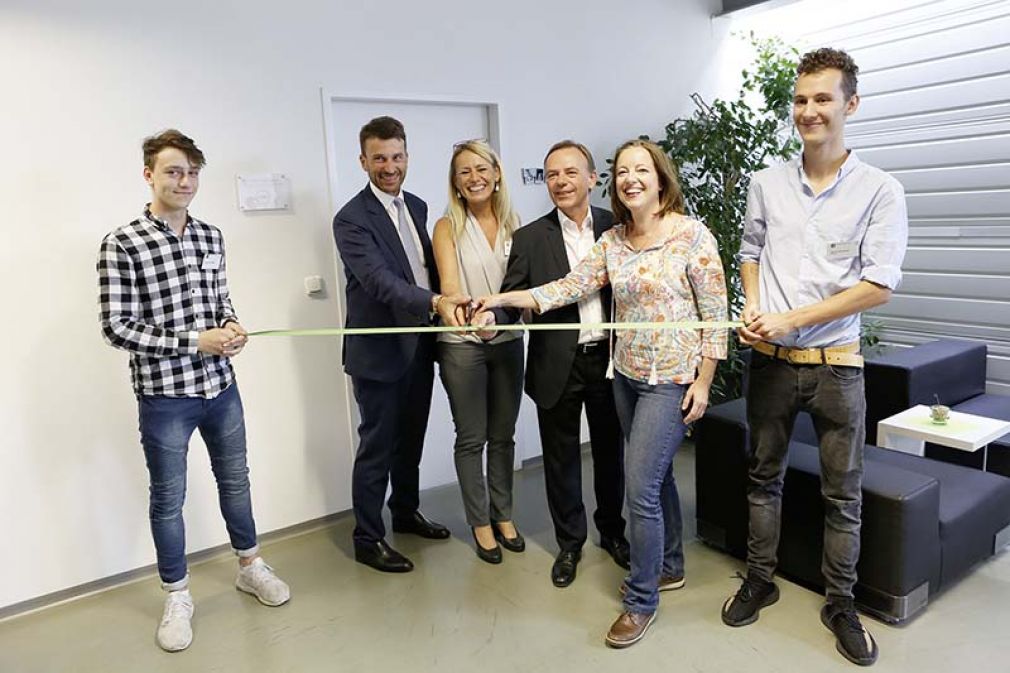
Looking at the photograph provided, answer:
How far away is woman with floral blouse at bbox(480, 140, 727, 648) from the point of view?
2.58 metres

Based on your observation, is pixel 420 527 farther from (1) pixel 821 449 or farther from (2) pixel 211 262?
(1) pixel 821 449

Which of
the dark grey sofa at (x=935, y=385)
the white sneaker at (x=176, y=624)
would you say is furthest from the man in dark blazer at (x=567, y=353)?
the dark grey sofa at (x=935, y=385)

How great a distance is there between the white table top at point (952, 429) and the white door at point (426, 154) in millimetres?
2161

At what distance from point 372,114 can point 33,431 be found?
7.25 feet

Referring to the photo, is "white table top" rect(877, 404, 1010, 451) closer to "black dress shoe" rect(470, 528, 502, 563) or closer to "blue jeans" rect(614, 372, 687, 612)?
"blue jeans" rect(614, 372, 687, 612)

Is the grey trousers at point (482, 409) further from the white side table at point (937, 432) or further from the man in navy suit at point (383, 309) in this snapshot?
the white side table at point (937, 432)

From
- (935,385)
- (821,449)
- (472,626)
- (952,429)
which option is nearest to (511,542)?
(472,626)

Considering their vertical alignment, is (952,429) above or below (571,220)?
below

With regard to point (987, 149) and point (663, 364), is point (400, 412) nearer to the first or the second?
point (663, 364)

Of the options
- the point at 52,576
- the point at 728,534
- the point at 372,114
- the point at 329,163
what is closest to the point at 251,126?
the point at 329,163

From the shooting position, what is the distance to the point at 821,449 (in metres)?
2.62

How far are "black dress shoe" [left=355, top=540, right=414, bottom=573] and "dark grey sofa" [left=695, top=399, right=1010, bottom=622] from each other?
54.9 inches

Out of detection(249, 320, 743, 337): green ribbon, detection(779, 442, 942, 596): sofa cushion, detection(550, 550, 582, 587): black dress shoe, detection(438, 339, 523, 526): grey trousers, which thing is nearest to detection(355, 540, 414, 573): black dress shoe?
detection(438, 339, 523, 526): grey trousers

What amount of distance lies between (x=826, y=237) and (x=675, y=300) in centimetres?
53
